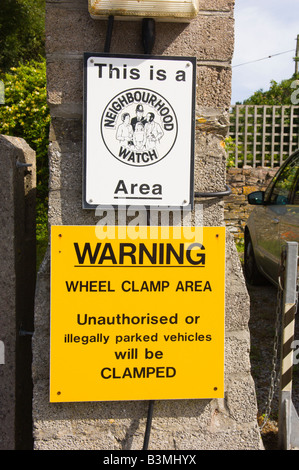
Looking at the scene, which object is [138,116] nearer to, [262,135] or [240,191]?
[240,191]

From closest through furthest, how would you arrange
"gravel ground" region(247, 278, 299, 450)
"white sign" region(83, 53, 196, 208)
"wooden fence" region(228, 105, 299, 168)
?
"white sign" region(83, 53, 196, 208)
"gravel ground" region(247, 278, 299, 450)
"wooden fence" region(228, 105, 299, 168)

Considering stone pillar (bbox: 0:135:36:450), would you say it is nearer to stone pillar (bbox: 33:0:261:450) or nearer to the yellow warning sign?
stone pillar (bbox: 33:0:261:450)

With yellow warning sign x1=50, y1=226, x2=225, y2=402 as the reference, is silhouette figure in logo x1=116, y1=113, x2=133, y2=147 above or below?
above

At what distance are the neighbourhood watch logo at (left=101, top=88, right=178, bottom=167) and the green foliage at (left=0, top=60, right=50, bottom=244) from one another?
730cm

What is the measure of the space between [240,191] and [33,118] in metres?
4.31

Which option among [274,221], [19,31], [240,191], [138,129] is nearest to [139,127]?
[138,129]

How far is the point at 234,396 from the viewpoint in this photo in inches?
96.7

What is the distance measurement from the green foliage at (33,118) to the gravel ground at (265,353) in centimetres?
467

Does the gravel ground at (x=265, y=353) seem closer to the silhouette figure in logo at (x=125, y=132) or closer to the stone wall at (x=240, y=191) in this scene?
the silhouette figure in logo at (x=125, y=132)

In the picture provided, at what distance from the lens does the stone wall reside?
962 centimetres

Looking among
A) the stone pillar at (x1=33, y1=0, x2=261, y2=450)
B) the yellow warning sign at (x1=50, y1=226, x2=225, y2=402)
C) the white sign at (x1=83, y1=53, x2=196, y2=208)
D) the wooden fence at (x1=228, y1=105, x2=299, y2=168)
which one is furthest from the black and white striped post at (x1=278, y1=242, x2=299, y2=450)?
the wooden fence at (x1=228, y1=105, x2=299, y2=168)

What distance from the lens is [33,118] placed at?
967 cm

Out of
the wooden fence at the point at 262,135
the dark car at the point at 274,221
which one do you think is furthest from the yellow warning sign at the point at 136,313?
the wooden fence at the point at 262,135
